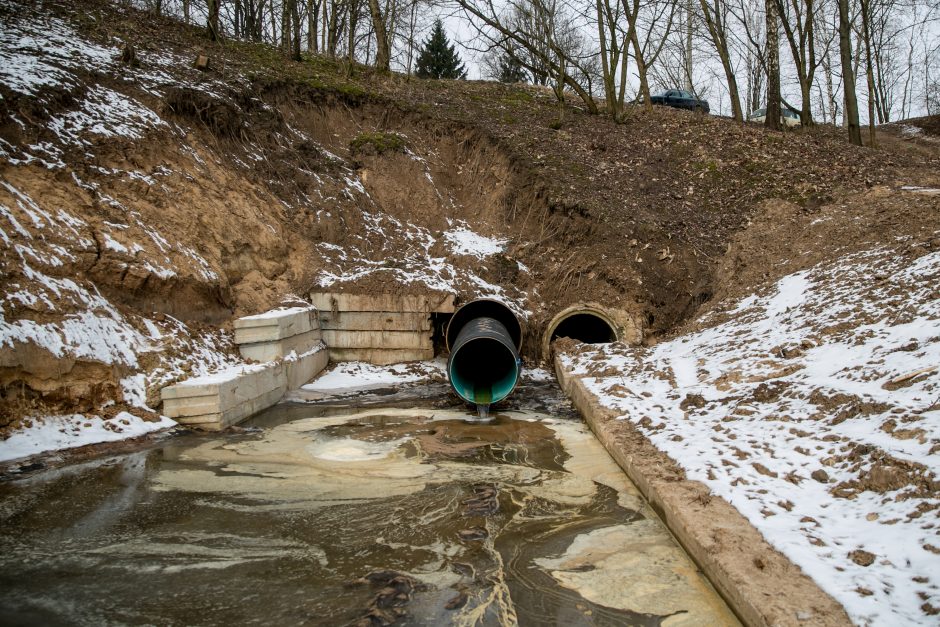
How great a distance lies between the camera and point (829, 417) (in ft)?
17.6

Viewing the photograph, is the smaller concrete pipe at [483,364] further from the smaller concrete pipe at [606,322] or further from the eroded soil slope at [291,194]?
the eroded soil slope at [291,194]

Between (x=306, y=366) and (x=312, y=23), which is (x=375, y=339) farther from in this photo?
(x=312, y=23)

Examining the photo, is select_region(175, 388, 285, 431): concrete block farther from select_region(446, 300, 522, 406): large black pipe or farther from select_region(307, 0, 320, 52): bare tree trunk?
select_region(307, 0, 320, 52): bare tree trunk

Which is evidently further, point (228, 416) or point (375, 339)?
point (375, 339)

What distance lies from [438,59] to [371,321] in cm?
2380

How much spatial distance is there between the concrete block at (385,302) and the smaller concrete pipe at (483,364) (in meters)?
1.04

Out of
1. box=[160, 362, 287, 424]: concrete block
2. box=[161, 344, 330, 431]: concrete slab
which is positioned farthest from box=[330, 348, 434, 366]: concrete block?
box=[160, 362, 287, 424]: concrete block

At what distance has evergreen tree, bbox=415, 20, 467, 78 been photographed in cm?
3108

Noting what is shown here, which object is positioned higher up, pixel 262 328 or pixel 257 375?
pixel 262 328

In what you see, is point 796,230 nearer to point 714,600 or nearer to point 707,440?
point 707,440

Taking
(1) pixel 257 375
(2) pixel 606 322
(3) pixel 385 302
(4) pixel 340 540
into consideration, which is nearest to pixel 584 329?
(2) pixel 606 322

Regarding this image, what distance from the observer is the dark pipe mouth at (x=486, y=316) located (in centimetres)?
1091

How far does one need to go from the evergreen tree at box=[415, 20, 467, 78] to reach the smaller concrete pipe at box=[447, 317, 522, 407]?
23156 millimetres

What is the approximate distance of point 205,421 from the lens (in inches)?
307
